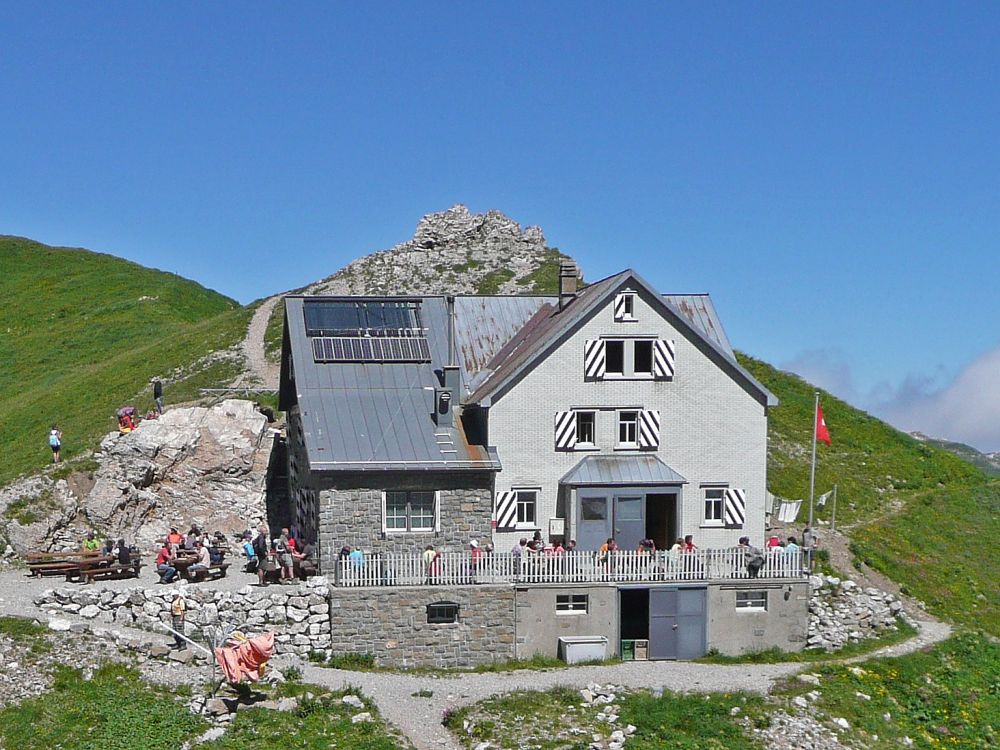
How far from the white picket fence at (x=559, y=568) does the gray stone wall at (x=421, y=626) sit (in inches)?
13.6

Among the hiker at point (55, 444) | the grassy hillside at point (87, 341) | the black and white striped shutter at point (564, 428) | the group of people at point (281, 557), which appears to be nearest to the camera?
the group of people at point (281, 557)

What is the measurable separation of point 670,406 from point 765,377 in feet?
99.6

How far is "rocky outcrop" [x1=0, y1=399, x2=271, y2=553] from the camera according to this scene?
130 feet

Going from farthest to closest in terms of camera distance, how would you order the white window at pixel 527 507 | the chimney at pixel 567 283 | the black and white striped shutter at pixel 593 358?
the chimney at pixel 567 283
the black and white striped shutter at pixel 593 358
the white window at pixel 527 507

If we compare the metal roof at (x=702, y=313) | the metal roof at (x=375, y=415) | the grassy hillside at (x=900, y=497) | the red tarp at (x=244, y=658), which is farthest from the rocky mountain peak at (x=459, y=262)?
the red tarp at (x=244, y=658)

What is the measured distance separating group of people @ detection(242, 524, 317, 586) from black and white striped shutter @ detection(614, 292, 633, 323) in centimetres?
1243

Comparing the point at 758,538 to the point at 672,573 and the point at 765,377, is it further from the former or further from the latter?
the point at 765,377

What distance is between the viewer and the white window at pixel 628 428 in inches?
1373

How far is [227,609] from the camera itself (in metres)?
30.2

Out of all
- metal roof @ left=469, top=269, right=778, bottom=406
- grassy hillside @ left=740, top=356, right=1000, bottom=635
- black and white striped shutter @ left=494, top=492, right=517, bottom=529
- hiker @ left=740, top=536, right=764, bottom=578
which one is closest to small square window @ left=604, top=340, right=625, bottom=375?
metal roof @ left=469, top=269, right=778, bottom=406

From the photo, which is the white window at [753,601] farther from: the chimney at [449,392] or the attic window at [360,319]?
the attic window at [360,319]

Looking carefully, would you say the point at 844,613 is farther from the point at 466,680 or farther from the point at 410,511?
the point at 410,511

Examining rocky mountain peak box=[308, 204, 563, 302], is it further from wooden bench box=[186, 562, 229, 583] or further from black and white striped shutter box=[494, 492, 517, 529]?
wooden bench box=[186, 562, 229, 583]

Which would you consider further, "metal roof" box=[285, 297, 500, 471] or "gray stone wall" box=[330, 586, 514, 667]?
"metal roof" box=[285, 297, 500, 471]
